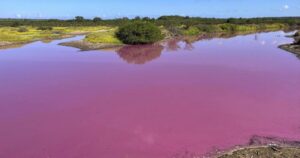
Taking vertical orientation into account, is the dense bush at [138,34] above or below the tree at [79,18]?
below

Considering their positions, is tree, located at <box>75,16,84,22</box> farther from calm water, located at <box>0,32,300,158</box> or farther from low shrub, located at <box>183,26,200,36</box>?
calm water, located at <box>0,32,300,158</box>

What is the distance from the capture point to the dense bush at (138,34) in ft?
117

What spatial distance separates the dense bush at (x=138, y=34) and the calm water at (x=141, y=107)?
1292 cm

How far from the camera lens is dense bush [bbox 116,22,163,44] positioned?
35.6 meters

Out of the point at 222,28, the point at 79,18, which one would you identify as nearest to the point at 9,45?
the point at 222,28

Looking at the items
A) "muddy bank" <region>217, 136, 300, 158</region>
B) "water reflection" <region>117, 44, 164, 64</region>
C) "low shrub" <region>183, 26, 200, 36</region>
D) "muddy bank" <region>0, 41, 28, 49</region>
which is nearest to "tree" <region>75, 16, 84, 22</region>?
"low shrub" <region>183, 26, 200, 36</region>

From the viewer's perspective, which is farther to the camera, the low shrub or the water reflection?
the low shrub

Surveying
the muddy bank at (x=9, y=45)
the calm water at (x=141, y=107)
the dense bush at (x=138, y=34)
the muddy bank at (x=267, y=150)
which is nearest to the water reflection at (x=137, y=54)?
the calm water at (x=141, y=107)

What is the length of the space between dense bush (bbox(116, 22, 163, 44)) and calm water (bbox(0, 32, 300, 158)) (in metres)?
12.9

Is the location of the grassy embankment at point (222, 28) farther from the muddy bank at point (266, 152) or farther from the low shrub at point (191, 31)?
the muddy bank at point (266, 152)

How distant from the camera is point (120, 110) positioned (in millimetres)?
12508

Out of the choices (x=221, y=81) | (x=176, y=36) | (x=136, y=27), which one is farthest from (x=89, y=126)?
(x=176, y=36)

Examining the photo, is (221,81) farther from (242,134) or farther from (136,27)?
(136,27)

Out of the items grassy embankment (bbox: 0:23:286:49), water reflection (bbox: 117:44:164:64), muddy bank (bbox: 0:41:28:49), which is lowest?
water reflection (bbox: 117:44:164:64)
